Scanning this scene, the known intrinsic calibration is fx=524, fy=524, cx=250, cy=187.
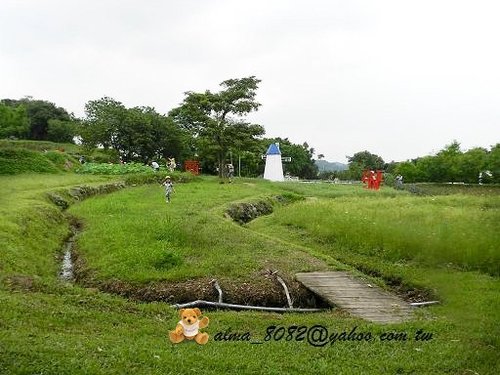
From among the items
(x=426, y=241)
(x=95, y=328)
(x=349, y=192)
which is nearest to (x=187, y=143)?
(x=349, y=192)

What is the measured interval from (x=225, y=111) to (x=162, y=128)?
19.1m

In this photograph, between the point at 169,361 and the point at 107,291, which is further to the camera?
the point at 107,291

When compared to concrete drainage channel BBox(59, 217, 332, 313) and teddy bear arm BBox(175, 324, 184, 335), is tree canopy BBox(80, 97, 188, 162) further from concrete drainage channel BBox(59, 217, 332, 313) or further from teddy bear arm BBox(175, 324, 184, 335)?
teddy bear arm BBox(175, 324, 184, 335)

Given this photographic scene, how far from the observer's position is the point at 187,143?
2473 inches

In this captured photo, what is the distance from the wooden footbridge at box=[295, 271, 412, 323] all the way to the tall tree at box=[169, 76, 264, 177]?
29.0 meters

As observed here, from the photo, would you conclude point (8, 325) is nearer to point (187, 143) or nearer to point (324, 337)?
point (324, 337)

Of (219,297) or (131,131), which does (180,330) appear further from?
(131,131)

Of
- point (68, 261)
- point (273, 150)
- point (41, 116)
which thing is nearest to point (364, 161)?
point (273, 150)

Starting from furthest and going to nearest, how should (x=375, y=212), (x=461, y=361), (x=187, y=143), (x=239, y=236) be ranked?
1. (x=187, y=143)
2. (x=375, y=212)
3. (x=239, y=236)
4. (x=461, y=361)

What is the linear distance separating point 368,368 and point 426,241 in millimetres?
8821

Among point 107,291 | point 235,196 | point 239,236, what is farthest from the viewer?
point 235,196

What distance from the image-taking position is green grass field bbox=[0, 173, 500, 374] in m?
8.66

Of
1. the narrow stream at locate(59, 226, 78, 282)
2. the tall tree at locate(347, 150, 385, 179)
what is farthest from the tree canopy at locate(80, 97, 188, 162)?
the tall tree at locate(347, 150, 385, 179)

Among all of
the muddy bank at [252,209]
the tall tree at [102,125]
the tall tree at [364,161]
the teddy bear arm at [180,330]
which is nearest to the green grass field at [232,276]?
the teddy bear arm at [180,330]
